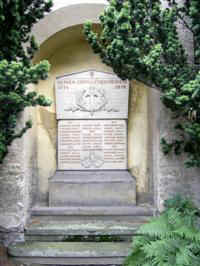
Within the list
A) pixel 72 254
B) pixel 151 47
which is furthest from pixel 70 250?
pixel 151 47

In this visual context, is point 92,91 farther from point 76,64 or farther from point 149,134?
point 149,134

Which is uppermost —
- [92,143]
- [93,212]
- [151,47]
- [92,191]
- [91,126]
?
[151,47]

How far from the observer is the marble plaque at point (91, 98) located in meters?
4.91

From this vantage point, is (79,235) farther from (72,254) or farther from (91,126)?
(91,126)

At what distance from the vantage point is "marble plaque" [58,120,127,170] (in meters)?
4.92

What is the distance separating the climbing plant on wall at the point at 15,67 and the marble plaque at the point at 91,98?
1.64 metres

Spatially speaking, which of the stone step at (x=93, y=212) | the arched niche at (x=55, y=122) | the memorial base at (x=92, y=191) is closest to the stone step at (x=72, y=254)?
the stone step at (x=93, y=212)

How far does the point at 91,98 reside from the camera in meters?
4.91

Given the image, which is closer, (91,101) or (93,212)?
(93,212)

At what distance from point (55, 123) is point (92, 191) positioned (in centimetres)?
139

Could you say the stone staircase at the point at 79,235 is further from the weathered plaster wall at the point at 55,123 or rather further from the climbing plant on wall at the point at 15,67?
the climbing plant on wall at the point at 15,67

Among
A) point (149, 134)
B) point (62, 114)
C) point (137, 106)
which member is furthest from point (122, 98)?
point (62, 114)

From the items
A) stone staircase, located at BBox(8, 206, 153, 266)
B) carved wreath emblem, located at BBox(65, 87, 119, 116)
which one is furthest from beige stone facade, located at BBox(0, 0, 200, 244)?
carved wreath emblem, located at BBox(65, 87, 119, 116)

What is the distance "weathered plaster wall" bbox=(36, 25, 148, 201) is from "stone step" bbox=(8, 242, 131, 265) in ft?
4.03
